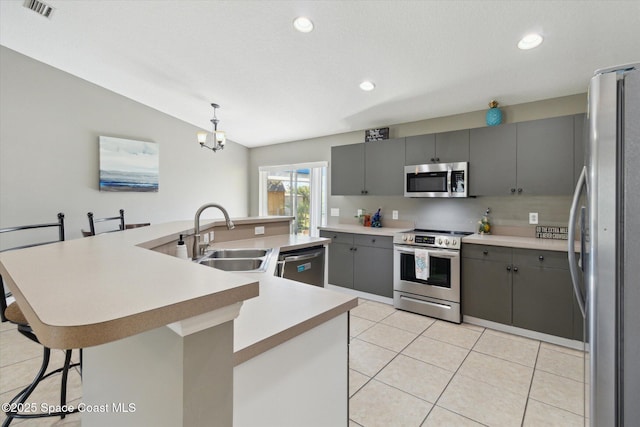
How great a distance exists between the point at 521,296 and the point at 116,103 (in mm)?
5683

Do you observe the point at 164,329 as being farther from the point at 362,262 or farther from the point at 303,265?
the point at 362,262

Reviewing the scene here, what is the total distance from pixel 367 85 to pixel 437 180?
1334mm

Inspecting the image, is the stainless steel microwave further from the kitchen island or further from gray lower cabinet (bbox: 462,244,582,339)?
the kitchen island

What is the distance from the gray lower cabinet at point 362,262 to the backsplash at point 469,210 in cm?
61

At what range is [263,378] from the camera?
2.77ft

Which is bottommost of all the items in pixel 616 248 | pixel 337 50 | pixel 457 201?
pixel 616 248

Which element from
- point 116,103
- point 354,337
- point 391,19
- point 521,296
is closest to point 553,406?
point 521,296

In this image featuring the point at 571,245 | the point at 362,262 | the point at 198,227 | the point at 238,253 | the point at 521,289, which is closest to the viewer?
the point at 571,245

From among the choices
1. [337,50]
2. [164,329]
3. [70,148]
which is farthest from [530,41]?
[70,148]

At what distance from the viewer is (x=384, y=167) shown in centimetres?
400

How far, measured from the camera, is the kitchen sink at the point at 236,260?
80.7 inches

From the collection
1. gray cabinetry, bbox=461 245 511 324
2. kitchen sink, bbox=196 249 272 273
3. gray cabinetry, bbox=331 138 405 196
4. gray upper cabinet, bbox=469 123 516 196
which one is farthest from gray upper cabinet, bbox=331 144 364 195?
kitchen sink, bbox=196 249 272 273

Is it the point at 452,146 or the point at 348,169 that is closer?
the point at 452,146

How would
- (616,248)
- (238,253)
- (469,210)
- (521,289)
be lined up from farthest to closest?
1. (469,210)
2. (521,289)
3. (238,253)
4. (616,248)
